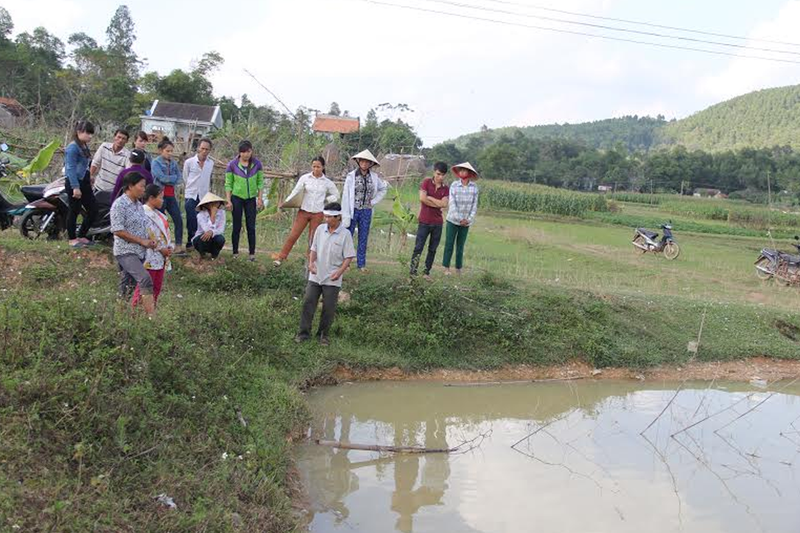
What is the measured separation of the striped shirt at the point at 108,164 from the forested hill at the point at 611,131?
121733 millimetres

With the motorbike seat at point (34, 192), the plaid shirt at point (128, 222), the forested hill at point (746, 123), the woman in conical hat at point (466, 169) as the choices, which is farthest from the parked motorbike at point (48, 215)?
the forested hill at point (746, 123)

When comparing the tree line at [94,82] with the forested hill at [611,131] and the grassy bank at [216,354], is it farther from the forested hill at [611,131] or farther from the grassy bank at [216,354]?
the forested hill at [611,131]

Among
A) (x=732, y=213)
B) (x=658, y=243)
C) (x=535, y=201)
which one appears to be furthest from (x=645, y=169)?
(x=658, y=243)

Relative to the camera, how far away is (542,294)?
9.34 m

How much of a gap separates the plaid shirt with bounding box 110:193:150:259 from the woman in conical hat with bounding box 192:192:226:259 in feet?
6.34

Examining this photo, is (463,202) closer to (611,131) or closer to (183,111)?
(183,111)

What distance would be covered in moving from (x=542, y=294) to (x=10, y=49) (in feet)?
129

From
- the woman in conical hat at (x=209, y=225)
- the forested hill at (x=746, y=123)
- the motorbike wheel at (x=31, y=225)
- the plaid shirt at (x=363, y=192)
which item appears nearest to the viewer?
the woman in conical hat at (x=209, y=225)

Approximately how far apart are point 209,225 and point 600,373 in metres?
5.27

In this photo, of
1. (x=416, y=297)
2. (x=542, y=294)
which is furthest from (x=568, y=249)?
(x=416, y=297)

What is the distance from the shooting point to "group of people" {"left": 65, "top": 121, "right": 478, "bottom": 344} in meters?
6.02

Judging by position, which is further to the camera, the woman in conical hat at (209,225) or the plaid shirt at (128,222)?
the woman in conical hat at (209,225)

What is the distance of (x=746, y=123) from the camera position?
91.1m

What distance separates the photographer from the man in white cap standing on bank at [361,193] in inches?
332
